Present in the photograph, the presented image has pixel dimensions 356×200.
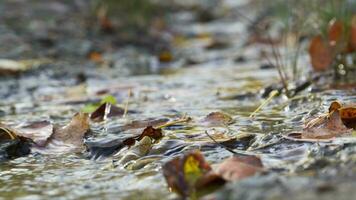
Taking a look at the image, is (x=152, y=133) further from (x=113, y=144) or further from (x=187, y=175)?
(x=187, y=175)

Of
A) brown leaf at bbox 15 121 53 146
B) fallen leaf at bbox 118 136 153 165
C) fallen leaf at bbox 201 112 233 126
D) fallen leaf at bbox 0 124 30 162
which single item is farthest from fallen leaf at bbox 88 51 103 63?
fallen leaf at bbox 118 136 153 165

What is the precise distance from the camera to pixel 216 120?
2184 millimetres

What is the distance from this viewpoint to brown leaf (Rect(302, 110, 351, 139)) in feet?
5.59

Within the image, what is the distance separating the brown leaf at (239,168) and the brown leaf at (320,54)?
178 cm

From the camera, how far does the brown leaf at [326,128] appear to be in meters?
1.71

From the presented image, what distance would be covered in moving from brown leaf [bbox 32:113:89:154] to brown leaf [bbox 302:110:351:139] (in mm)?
680

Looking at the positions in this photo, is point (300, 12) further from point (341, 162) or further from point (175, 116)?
point (341, 162)

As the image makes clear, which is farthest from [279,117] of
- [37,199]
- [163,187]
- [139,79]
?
[139,79]

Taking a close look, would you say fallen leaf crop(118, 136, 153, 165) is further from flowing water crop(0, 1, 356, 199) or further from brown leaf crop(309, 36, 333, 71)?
brown leaf crop(309, 36, 333, 71)

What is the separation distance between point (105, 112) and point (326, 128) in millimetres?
1025

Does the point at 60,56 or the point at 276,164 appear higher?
the point at 60,56

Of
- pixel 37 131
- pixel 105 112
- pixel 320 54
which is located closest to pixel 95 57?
pixel 320 54

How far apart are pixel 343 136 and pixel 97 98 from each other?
1.80 metres

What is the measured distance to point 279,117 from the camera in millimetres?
2230
